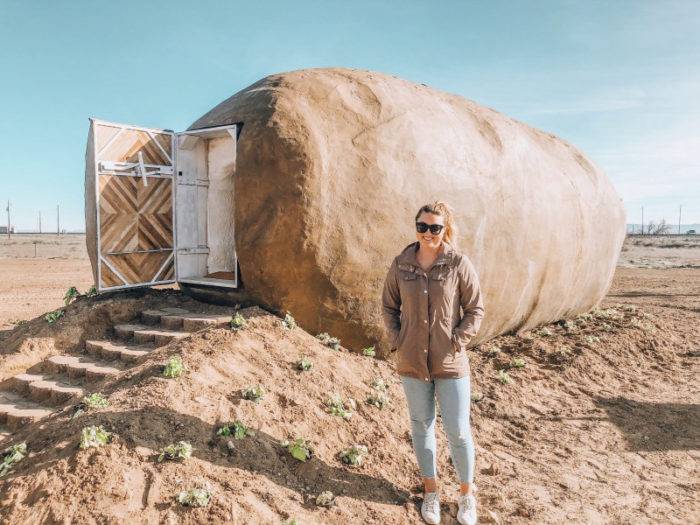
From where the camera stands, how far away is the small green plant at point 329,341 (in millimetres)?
6535

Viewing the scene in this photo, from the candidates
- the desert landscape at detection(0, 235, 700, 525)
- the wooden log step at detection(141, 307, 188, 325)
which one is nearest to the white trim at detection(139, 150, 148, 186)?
the desert landscape at detection(0, 235, 700, 525)

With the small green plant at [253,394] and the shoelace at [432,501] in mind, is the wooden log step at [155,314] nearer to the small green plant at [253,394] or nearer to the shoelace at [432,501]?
the small green plant at [253,394]

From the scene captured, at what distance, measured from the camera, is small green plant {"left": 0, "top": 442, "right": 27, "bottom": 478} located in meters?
4.10

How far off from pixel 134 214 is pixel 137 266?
2.48 ft

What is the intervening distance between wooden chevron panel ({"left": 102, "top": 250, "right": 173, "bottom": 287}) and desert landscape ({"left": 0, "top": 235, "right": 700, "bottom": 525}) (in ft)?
0.88

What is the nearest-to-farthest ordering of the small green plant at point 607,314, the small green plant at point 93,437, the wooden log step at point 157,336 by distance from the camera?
the small green plant at point 93,437
the wooden log step at point 157,336
the small green plant at point 607,314

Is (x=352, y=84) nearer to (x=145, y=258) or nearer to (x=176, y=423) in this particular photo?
(x=145, y=258)

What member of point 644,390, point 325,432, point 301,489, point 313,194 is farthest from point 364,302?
point 644,390

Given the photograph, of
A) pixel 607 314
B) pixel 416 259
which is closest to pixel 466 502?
pixel 416 259

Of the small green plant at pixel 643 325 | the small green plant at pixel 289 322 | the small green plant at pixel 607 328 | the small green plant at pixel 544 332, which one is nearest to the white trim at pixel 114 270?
the small green plant at pixel 289 322

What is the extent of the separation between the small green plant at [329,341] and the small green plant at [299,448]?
1961mm

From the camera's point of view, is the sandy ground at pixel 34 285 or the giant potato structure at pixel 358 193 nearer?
the giant potato structure at pixel 358 193

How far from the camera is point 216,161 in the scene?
8305 mm

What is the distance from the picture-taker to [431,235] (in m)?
3.88
